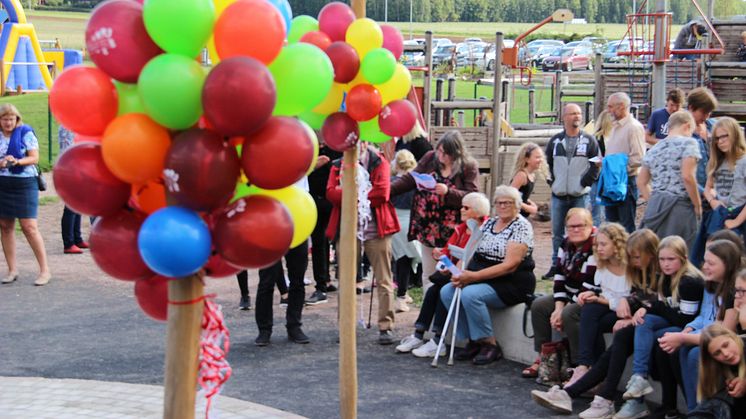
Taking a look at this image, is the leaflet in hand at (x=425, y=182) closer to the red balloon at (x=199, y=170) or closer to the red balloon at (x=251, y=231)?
the red balloon at (x=251, y=231)

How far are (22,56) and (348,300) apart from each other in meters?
26.8

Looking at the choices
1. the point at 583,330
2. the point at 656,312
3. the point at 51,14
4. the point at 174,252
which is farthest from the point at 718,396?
the point at 51,14

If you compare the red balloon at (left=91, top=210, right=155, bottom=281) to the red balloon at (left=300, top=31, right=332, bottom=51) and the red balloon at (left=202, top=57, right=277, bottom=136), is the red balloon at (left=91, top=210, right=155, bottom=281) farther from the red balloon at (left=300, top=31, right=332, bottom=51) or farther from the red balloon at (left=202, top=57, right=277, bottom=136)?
the red balloon at (left=300, top=31, right=332, bottom=51)

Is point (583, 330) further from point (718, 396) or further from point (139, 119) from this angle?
point (139, 119)

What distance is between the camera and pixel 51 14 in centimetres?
6444

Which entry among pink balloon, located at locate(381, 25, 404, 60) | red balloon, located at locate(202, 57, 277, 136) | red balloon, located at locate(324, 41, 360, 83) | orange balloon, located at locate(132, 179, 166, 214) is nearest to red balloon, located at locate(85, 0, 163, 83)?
red balloon, located at locate(202, 57, 277, 136)

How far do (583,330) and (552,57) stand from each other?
51933 mm

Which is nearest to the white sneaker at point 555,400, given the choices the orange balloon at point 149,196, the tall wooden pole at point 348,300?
the tall wooden pole at point 348,300

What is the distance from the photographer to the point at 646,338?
719 cm

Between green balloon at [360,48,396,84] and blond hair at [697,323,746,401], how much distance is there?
8.32 ft

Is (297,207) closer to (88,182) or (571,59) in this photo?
(88,182)

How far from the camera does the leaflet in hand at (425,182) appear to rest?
9.76m

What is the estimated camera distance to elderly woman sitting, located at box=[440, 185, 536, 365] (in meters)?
8.66

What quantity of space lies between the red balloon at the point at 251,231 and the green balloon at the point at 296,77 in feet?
1.58
